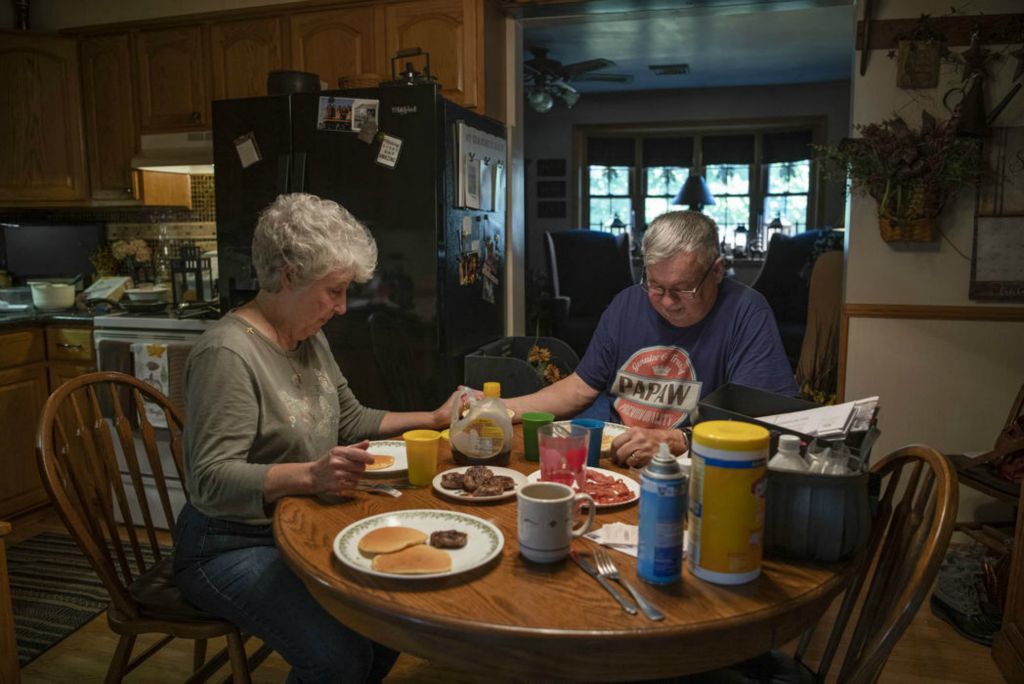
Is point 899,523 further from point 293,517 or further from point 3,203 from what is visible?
point 3,203

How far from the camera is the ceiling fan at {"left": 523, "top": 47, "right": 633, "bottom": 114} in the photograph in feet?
17.5

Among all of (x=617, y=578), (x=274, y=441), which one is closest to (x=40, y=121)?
(x=274, y=441)

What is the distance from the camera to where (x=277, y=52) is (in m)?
3.37

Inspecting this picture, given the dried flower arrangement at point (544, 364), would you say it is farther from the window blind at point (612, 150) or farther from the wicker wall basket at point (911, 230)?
the window blind at point (612, 150)

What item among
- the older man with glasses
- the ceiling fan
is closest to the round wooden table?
the older man with glasses

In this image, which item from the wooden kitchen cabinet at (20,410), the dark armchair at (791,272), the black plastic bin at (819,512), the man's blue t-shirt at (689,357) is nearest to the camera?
the black plastic bin at (819,512)

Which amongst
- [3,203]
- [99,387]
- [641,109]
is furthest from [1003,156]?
[641,109]

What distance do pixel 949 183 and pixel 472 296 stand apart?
1859 millimetres

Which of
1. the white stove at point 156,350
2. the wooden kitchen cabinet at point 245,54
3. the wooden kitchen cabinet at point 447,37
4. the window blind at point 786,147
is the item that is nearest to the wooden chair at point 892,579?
A: the wooden kitchen cabinet at point 447,37

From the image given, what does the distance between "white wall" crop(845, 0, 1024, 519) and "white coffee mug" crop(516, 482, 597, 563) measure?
7.75ft

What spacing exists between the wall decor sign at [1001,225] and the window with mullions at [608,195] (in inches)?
222

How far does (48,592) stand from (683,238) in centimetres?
244

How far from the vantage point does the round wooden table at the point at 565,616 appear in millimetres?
911

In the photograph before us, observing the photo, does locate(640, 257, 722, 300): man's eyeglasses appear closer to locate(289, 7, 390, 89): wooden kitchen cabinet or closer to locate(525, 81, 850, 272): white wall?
locate(289, 7, 390, 89): wooden kitchen cabinet
